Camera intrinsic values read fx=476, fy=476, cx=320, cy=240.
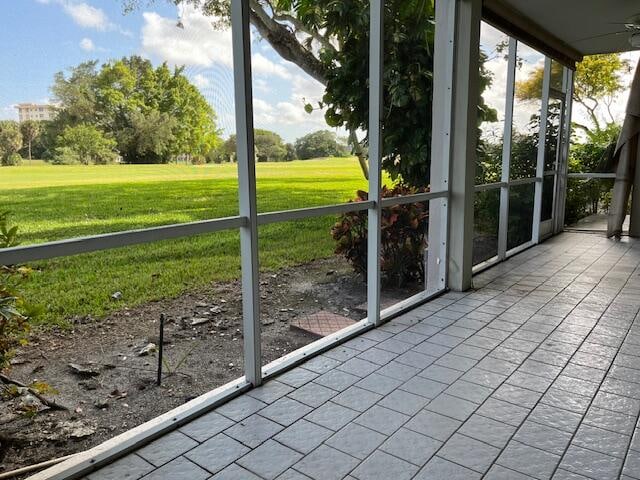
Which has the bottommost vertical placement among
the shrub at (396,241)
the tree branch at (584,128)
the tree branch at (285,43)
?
the shrub at (396,241)

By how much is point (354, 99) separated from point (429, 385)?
2.81 m

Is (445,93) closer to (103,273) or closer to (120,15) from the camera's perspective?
(120,15)

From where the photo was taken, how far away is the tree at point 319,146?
3.66 m

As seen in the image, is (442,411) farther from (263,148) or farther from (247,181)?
(263,148)

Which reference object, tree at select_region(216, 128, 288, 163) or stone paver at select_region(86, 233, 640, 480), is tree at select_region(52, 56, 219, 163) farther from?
stone paver at select_region(86, 233, 640, 480)

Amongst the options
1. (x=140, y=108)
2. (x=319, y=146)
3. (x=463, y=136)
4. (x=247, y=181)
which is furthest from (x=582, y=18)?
(x=140, y=108)

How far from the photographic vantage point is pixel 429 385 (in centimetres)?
250

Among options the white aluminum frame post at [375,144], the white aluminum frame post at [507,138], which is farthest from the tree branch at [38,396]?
the white aluminum frame post at [507,138]

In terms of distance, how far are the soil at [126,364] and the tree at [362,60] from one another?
1638 mm

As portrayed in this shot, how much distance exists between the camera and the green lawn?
6.23 feet

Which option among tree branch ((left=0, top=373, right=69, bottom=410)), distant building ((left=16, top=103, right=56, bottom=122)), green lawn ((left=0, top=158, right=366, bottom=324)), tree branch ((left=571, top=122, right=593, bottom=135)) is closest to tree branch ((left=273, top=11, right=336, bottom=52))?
green lawn ((left=0, top=158, right=366, bottom=324))

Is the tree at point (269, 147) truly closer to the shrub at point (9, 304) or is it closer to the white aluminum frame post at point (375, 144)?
the white aluminum frame post at point (375, 144)

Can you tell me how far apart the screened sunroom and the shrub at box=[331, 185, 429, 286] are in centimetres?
19

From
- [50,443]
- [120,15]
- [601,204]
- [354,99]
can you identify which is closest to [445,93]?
[354,99]
